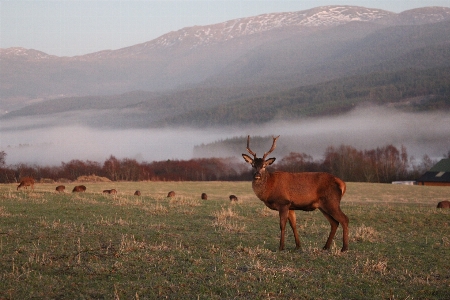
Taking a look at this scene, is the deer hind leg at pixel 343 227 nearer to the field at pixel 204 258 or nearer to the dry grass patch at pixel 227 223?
the field at pixel 204 258

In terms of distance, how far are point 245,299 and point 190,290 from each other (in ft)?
3.57

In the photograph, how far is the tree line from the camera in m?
91.3

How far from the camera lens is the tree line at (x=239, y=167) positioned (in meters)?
91.3

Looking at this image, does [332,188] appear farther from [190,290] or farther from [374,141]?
[374,141]

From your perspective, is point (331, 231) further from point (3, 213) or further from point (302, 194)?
point (3, 213)

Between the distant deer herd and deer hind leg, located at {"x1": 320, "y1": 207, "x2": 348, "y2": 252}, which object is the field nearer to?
deer hind leg, located at {"x1": 320, "y1": 207, "x2": 348, "y2": 252}

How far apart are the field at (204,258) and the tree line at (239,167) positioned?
69.4m

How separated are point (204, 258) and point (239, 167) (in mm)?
99949

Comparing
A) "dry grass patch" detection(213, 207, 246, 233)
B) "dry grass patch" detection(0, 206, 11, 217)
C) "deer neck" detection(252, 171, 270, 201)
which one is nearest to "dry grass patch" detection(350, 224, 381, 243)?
"deer neck" detection(252, 171, 270, 201)

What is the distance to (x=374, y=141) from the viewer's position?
606ft

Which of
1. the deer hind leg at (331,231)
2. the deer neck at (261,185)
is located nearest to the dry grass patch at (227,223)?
the deer neck at (261,185)

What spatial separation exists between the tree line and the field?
69431mm

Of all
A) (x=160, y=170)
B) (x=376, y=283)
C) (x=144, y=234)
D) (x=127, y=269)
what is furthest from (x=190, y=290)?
(x=160, y=170)

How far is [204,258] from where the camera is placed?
11750mm
